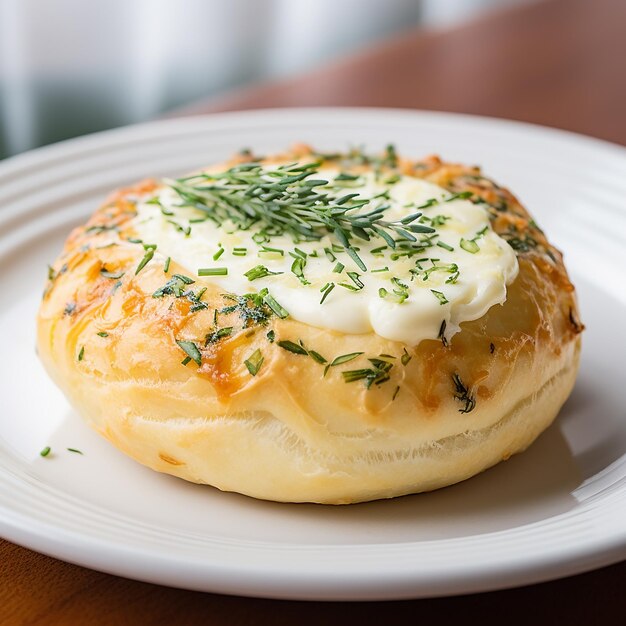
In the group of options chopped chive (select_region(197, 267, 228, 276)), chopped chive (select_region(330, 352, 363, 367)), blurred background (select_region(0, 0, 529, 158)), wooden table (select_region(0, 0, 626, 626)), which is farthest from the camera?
blurred background (select_region(0, 0, 529, 158))

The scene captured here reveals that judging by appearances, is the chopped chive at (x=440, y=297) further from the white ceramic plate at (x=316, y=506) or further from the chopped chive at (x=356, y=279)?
the white ceramic plate at (x=316, y=506)

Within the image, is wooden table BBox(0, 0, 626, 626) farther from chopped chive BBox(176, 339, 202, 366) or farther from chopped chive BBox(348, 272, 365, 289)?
chopped chive BBox(348, 272, 365, 289)

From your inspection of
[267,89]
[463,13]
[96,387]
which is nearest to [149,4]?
[267,89]

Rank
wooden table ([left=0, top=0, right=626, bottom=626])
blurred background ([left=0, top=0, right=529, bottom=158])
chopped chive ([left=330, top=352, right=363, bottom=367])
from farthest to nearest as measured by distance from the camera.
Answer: blurred background ([left=0, top=0, right=529, bottom=158]), chopped chive ([left=330, top=352, right=363, bottom=367]), wooden table ([left=0, top=0, right=626, bottom=626])

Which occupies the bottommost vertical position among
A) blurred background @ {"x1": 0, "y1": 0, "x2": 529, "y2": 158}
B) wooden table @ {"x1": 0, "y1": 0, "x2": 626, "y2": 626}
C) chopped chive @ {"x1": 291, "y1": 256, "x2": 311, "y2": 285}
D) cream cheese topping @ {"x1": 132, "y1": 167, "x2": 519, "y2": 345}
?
blurred background @ {"x1": 0, "y1": 0, "x2": 529, "y2": 158}

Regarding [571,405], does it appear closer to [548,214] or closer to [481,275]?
[481,275]

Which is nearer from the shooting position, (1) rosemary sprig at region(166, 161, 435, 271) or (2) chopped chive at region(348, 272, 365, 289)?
(2) chopped chive at region(348, 272, 365, 289)

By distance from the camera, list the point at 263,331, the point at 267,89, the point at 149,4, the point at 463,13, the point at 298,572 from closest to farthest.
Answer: the point at 298,572 → the point at 263,331 → the point at 267,89 → the point at 149,4 → the point at 463,13

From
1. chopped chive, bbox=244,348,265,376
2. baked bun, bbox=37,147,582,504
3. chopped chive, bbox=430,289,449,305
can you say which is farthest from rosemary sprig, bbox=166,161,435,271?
chopped chive, bbox=244,348,265,376
